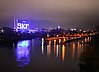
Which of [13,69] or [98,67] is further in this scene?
[13,69]

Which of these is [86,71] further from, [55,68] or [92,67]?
[55,68]

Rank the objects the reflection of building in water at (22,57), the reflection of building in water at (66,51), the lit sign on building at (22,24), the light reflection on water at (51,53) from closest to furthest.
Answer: the reflection of building in water at (22,57) → the light reflection on water at (51,53) → the reflection of building in water at (66,51) → the lit sign on building at (22,24)

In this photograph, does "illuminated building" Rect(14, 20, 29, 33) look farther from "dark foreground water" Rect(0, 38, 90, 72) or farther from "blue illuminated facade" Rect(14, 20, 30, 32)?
"dark foreground water" Rect(0, 38, 90, 72)

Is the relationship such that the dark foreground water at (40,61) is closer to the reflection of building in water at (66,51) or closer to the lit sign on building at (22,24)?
the reflection of building in water at (66,51)

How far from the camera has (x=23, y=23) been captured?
27.9 metres

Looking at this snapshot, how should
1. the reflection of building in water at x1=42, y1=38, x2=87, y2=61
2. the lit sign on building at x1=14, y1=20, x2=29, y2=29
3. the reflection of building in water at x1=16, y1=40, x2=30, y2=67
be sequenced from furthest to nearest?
the lit sign on building at x1=14, y1=20, x2=29, y2=29 → the reflection of building in water at x1=42, y1=38, x2=87, y2=61 → the reflection of building in water at x1=16, y1=40, x2=30, y2=67

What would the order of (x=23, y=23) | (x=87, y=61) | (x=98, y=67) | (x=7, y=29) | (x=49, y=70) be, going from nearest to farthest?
(x=98, y=67), (x=87, y=61), (x=49, y=70), (x=7, y=29), (x=23, y=23)

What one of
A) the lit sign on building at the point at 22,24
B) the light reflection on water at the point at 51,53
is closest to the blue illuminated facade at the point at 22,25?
the lit sign on building at the point at 22,24

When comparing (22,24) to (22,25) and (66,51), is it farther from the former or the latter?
(66,51)

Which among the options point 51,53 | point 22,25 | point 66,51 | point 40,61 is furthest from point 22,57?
point 22,25

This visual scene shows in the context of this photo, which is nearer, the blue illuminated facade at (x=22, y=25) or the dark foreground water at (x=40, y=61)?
the dark foreground water at (x=40, y=61)

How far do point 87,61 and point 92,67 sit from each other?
1.76 feet

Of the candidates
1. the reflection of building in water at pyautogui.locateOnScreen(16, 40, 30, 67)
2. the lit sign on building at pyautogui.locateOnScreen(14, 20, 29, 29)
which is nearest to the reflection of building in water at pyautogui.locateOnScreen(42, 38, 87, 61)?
the reflection of building in water at pyautogui.locateOnScreen(16, 40, 30, 67)

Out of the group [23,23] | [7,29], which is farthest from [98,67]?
[23,23]
